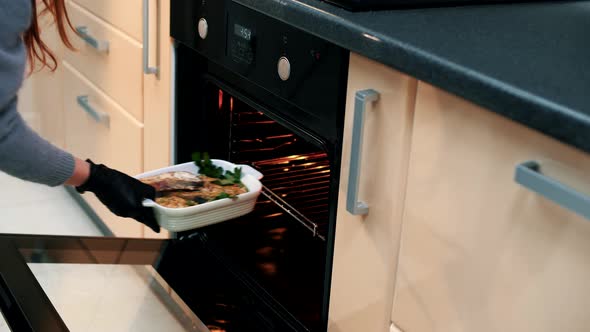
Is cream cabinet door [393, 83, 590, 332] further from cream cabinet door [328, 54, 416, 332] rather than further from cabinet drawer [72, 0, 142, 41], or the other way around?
cabinet drawer [72, 0, 142, 41]

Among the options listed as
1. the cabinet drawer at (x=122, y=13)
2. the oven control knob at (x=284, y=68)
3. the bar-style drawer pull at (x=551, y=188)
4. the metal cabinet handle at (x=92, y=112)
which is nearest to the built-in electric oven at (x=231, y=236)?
the oven control knob at (x=284, y=68)

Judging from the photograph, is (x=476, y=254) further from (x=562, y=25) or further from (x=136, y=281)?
(x=136, y=281)

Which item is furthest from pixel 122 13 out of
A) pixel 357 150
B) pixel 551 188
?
pixel 551 188

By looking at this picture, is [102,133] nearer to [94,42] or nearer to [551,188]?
[94,42]

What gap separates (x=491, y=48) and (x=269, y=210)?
2.24 ft

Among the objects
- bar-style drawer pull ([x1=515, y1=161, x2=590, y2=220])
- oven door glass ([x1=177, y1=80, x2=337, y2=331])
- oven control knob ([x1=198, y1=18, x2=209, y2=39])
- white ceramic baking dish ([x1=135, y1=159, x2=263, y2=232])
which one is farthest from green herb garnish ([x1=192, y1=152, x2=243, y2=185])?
bar-style drawer pull ([x1=515, y1=161, x2=590, y2=220])

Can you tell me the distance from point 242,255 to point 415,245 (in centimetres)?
59

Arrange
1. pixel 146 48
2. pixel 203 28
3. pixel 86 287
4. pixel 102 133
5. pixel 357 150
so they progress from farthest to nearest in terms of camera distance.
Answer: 1. pixel 102 133
2. pixel 146 48
3. pixel 203 28
4. pixel 86 287
5. pixel 357 150

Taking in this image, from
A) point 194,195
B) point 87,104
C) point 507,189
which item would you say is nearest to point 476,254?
point 507,189

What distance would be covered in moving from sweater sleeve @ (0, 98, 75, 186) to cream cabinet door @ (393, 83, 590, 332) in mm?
529

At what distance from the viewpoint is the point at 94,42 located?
2.13 metres

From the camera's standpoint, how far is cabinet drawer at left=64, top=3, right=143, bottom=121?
1938 mm

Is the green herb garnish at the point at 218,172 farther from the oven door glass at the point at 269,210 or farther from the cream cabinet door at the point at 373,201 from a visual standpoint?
the cream cabinet door at the point at 373,201

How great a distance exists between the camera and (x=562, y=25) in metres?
1.23
